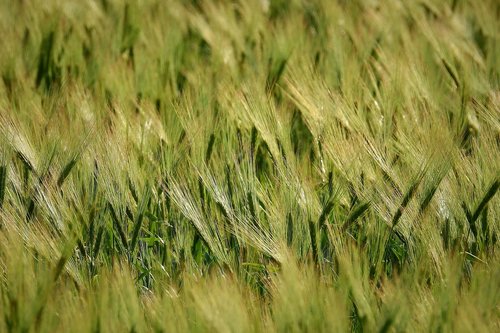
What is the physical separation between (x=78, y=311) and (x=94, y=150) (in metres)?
0.47

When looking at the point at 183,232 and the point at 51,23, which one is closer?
the point at 183,232

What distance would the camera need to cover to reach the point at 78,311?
102 cm

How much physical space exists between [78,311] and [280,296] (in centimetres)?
24

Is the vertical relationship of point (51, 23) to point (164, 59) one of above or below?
above

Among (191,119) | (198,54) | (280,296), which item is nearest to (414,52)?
(198,54)

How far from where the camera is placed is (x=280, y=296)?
1.03 metres

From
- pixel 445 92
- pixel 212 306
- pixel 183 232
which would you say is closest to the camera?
pixel 212 306

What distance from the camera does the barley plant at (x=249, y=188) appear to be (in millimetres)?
1042

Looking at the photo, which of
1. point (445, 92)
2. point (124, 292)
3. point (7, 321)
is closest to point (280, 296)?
point (124, 292)

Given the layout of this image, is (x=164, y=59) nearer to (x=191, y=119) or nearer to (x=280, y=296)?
(x=191, y=119)

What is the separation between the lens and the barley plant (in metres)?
1.04

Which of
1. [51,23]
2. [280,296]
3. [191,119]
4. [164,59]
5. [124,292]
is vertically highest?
[51,23]

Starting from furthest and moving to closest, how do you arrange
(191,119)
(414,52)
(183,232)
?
(414,52)
(191,119)
(183,232)

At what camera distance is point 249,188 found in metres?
1.41
